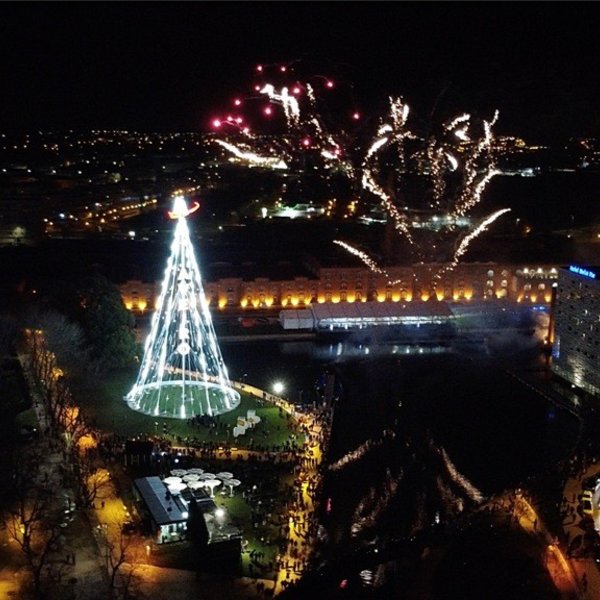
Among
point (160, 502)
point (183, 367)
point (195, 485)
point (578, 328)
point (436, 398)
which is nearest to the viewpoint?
point (160, 502)

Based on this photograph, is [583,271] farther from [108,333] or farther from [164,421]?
[108,333]

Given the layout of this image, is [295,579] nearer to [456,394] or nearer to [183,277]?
[183,277]

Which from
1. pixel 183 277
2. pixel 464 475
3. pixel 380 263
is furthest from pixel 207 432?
Answer: pixel 380 263

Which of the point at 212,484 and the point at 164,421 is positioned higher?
the point at 164,421

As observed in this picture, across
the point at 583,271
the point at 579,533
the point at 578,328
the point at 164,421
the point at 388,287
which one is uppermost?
the point at 583,271

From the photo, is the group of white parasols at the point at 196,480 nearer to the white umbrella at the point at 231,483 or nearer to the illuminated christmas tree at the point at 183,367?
the white umbrella at the point at 231,483

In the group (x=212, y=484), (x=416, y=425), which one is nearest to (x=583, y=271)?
(x=416, y=425)
